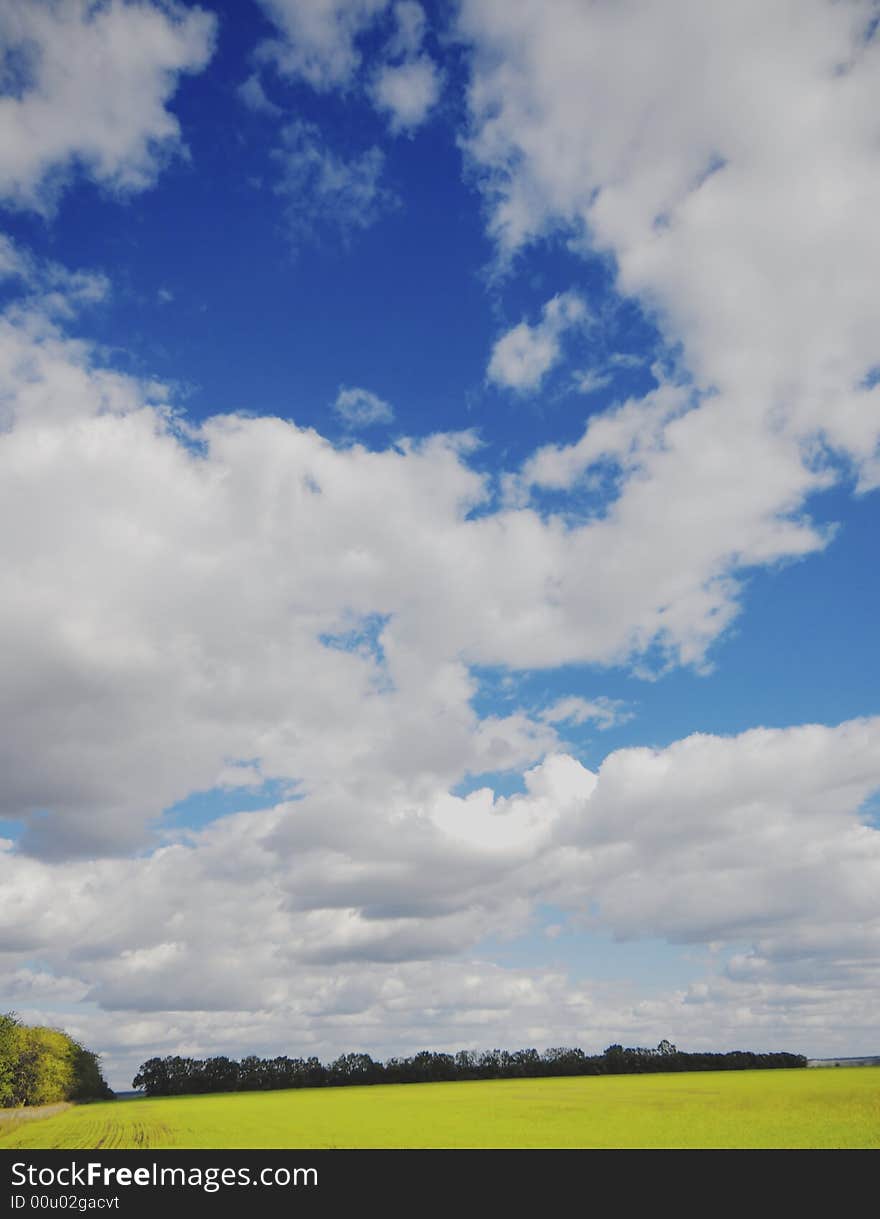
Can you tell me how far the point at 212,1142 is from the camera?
69.2m

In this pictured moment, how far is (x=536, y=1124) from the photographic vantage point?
72.9 meters

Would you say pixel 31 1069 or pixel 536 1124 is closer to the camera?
pixel 536 1124

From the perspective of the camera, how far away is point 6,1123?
110m

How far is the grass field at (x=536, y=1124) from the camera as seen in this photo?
60188 millimetres

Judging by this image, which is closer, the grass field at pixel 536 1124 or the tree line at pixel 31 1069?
the grass field at pixel 536 1124

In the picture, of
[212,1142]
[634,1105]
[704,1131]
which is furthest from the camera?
[634,1105]

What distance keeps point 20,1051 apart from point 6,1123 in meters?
73.7

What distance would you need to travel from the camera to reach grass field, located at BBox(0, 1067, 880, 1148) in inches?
2370

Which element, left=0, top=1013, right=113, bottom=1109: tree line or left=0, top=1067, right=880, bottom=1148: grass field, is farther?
left=0, top=1013, right=113, bottom=1109: tree line
